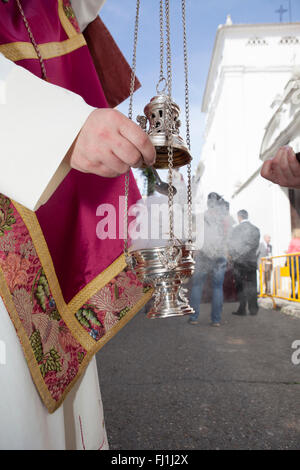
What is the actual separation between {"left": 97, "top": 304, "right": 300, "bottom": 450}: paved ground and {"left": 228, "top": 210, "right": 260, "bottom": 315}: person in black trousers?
165 cm

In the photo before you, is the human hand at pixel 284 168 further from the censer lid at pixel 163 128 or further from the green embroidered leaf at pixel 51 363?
the green embroidered leaf at pixel 51 363

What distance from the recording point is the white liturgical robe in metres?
0.55

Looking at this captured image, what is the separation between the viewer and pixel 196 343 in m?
3.62

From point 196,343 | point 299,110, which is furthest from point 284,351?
point 299,110

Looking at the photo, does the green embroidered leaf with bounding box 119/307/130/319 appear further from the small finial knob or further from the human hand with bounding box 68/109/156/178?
the small finial knob

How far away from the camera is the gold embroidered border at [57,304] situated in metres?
0.68

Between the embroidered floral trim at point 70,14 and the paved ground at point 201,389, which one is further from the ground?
the embroidered floral trim at point 70,14

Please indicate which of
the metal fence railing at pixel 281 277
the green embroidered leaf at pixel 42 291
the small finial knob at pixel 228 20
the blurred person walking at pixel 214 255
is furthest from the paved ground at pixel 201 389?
the small finial knob at pixel 228 20

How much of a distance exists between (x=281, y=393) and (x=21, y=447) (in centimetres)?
208

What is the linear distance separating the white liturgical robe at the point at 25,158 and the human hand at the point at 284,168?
43 centimetres

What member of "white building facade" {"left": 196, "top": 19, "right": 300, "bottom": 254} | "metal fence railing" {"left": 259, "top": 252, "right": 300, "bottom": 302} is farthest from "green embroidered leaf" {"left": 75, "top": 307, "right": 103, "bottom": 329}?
"white building facade" {"left": 196, "top": 19, "right": 300, "bottom": 254}

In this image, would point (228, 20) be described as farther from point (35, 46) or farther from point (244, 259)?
point (35, 46)

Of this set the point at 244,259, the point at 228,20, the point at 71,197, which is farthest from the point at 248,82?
the point at 71,197

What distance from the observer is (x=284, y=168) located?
30.7 inches
